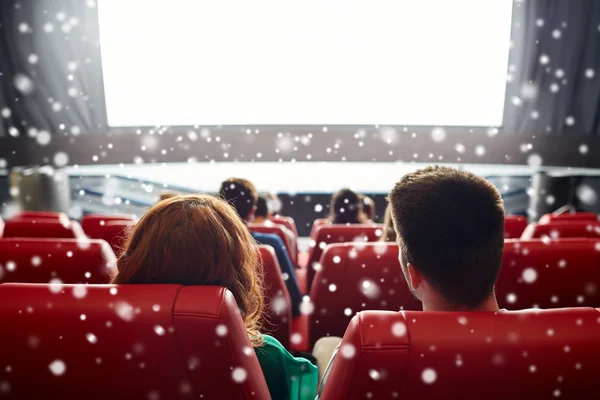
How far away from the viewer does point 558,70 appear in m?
6.02

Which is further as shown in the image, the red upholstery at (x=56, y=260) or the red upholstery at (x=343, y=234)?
the red upholstery at (x=343, y=234)

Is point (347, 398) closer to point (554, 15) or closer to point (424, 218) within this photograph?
point (424, 218)

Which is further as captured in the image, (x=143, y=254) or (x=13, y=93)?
(x=13, y=93)

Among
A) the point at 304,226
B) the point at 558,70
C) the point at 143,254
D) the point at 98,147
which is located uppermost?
the point at 558,70

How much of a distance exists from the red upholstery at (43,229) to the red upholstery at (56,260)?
650mm

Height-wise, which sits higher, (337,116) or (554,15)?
(554,15)

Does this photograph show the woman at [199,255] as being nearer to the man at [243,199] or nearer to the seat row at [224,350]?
the seat row at [224,350]

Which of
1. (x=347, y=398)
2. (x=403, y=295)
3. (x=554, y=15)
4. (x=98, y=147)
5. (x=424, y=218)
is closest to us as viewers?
(x=347, y=398)

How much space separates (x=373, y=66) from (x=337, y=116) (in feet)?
2.66

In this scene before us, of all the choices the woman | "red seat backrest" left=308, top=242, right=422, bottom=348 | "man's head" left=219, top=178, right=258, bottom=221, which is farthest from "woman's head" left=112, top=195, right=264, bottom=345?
"man's head" left=219, top=178, right=258, bottom=221

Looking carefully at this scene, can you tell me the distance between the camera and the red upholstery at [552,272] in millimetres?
1548

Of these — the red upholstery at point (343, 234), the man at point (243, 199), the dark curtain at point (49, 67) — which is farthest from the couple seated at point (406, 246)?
the dark curtain at point (49, 67)

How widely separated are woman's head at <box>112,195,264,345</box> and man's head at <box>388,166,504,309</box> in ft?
1.25

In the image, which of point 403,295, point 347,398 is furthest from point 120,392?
point 403,295
